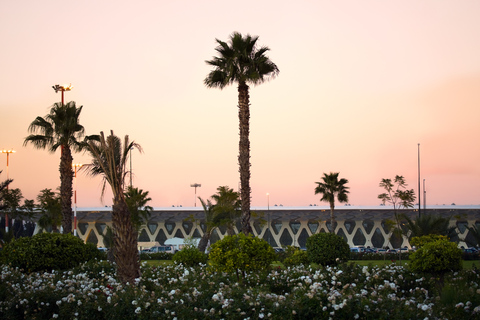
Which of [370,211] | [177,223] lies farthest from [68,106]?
[177,223]

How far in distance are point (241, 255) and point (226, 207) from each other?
125ft

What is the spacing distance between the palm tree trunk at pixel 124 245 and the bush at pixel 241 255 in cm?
350

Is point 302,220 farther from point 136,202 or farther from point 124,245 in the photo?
point 124,245

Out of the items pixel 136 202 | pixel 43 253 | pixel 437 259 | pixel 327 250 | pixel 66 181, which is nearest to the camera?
pixel 437 259

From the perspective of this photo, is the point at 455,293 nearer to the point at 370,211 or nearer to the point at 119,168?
the point at 119,168

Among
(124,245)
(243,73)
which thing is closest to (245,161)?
(243,73)

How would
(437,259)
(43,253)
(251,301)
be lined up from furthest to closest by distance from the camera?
(43,253) → (437,259) → (251,301)

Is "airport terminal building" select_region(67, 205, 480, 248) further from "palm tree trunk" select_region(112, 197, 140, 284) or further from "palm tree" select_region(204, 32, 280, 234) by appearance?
"palm tree trunk" select_region(112, 197, 140, 284)

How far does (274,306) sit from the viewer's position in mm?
9523

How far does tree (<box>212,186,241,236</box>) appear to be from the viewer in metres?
54.7

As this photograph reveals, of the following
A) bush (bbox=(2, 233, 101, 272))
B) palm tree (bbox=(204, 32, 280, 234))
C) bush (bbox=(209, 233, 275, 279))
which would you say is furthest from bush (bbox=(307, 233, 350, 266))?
bush (bbox=(2, 233, 101, 272))

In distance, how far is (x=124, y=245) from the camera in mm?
15141

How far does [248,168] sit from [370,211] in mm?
60303

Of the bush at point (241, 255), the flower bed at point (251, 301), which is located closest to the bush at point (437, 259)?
the flower bed at point (251, 301)
